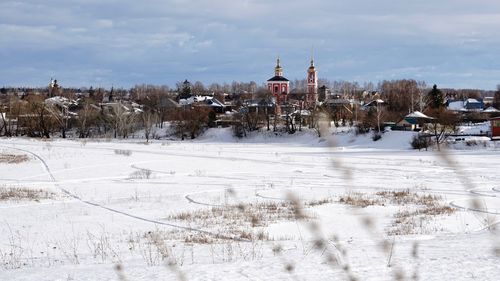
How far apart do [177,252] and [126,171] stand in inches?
1053

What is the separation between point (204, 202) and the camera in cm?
2302

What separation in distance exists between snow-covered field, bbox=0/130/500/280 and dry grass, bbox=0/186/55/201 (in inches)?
14.5

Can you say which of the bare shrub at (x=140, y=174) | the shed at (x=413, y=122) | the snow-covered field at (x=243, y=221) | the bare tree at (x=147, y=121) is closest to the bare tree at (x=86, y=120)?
the bare tree at (x=147, y=121)

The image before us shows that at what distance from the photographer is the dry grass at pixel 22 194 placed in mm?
23636

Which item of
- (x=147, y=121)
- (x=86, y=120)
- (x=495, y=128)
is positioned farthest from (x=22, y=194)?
(x=86, y=120)

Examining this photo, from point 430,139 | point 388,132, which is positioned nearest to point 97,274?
point 430,139

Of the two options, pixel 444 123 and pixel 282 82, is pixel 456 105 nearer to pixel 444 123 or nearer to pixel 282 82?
pixel 282 82

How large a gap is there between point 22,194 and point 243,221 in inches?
463

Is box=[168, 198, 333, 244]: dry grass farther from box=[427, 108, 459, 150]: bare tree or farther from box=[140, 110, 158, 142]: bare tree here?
box=[140, 110, 158, 142]: bare tree

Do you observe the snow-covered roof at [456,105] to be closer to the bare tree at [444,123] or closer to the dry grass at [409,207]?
the bare tree at [444,123]

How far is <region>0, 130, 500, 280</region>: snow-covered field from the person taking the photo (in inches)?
297

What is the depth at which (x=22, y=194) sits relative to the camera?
24828 millimetres

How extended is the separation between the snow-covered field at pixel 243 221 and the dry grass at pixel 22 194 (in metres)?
0.37

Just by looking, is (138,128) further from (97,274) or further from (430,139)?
(97,274)
